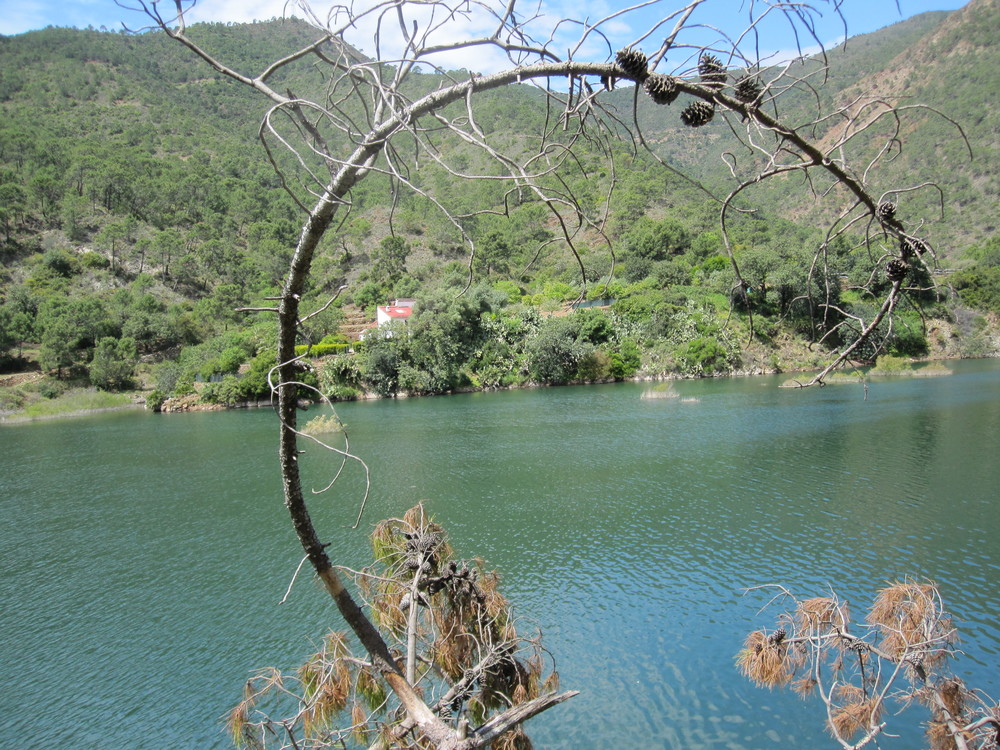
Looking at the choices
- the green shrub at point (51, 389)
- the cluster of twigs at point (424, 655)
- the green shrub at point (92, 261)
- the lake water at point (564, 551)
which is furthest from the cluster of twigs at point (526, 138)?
the green shrub at point (92, 261)

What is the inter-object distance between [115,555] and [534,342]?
89.0 feet

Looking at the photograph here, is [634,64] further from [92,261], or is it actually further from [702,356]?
[92,261]

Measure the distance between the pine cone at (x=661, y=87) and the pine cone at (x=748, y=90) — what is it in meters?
0.15

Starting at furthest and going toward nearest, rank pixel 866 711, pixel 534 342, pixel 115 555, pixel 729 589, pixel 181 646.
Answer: pixel 534 342 < pixel 115 555 < pixel 729 589 < pixel 181 646 < pixel 866 711

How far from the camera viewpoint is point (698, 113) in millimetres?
1221

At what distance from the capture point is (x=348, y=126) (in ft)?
5.51

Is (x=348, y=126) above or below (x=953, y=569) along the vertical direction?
above

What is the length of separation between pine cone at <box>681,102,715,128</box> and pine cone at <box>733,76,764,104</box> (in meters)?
0.08

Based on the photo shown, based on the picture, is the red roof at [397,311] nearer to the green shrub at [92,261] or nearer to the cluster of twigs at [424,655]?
the green shrub at [92,261]

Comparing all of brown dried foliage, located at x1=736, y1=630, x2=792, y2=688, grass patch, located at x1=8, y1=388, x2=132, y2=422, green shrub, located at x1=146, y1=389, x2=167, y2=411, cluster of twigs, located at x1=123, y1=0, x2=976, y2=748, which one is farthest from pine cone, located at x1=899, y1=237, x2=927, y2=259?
grass patch, located at x1=8, y1=388, x2=132, y2=422

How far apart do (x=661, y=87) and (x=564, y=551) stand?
31.8ft

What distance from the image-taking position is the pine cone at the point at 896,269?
3.89 ft

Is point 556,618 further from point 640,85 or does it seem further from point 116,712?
point 640,85

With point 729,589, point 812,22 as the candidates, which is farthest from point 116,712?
point 812,22
